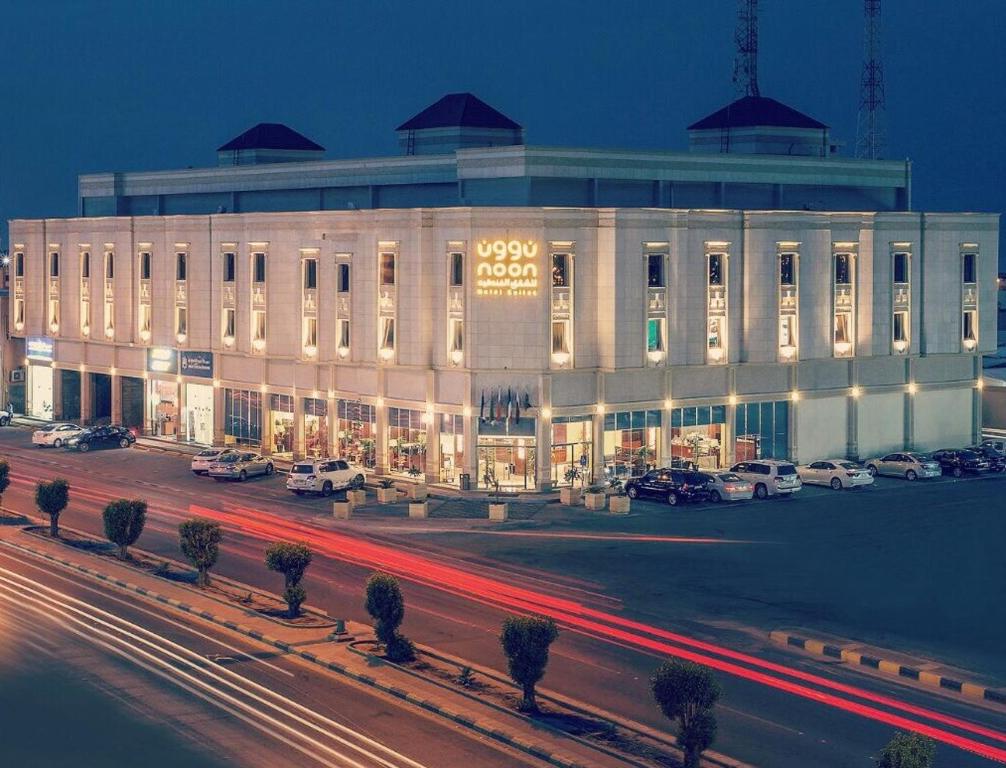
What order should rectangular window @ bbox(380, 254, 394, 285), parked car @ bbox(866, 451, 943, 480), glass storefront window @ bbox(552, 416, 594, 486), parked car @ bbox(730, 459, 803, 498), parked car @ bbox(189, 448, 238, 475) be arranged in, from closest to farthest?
parked car @ bbox(730, 459, 803, 498)
glass storefront window @ bbox(552, 416, 594, 486)
rectangular window @ bbox(380, 254, 394, 285)
parked car @ bbox(866, 451, 943, 480)
parked car @ bbox(189, 448, 238, 475)

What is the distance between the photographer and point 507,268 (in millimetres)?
76188

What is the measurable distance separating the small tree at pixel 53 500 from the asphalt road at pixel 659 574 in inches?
92.5

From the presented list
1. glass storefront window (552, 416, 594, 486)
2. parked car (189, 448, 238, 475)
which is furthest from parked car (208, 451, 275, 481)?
glass storefront window (552, 416, 594, 486)

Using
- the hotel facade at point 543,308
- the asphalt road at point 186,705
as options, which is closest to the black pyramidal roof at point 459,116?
the hotel facade at point 543,308

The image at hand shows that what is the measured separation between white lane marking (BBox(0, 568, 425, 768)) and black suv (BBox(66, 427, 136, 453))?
40014 mm

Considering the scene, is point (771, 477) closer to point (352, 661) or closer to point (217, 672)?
point (352, 661)

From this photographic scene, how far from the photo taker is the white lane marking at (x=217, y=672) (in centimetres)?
3537

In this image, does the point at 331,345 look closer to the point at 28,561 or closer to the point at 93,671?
the point at 28,561

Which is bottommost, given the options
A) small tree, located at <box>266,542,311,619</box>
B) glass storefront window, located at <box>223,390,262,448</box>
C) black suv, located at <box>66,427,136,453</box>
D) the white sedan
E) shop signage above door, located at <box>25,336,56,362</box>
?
small tree, located at <box>266,542,311,619</box>

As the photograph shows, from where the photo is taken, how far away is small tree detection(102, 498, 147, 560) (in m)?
58.4

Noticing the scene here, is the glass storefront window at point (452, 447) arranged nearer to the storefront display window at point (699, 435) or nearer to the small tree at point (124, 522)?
the storefront display window at point (699, 435)

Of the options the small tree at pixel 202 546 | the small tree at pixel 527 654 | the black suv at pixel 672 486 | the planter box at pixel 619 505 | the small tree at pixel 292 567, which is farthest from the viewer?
the black suv at pixel 672 486

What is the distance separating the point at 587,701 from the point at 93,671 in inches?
495

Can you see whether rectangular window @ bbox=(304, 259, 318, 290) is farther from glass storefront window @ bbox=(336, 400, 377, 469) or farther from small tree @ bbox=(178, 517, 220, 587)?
small tree @ bbox=(178, 517, 220, 587)
